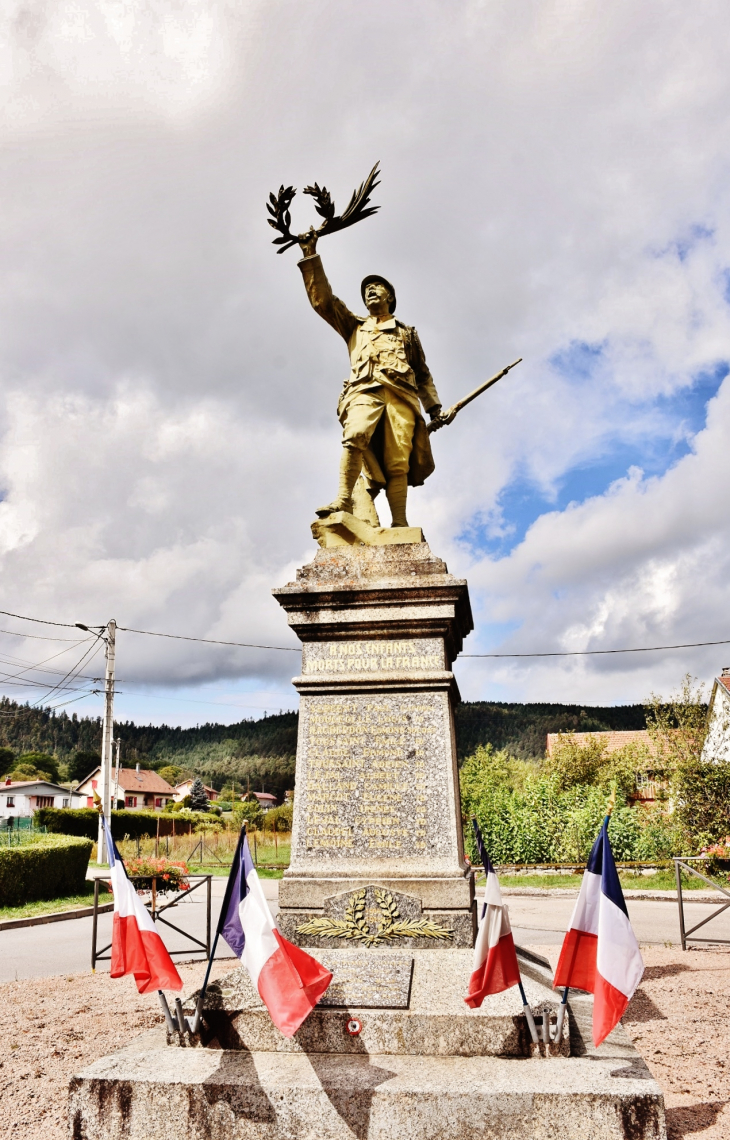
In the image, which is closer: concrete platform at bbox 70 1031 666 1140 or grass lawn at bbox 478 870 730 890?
concrete platform at bbox 70 1031 666 1140

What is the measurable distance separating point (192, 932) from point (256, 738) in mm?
132012

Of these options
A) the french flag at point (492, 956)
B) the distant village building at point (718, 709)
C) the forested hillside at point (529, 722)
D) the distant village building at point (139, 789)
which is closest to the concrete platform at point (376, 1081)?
the french flag at point (492, 956)

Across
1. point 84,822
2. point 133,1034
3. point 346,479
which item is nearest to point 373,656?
point 346,479

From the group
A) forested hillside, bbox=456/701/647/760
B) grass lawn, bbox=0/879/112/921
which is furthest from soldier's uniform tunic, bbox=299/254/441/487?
forested hillside, bbox=456/701/647/760

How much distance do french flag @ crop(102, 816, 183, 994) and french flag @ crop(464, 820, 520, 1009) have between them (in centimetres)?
141

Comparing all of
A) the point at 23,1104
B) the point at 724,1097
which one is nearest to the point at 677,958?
the point at 724,1097

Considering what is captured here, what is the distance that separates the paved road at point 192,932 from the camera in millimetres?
9500

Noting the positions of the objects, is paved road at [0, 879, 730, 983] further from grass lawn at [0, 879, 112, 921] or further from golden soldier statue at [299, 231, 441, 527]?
golden soldier statue at [299, 231, 441, 527]

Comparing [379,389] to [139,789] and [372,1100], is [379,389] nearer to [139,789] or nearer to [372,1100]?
[372,1100]

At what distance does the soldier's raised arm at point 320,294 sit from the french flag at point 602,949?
4.64 m

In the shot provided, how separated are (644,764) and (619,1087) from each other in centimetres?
3179

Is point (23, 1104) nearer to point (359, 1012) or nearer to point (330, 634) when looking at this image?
point (359, 1012)

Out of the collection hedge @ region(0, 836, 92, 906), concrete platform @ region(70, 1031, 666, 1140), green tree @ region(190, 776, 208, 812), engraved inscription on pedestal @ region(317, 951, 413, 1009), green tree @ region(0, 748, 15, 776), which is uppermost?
green tree @ region(0, 748, 15, 776)

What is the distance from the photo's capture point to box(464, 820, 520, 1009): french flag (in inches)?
140
